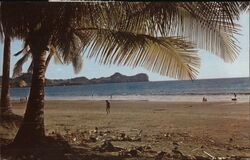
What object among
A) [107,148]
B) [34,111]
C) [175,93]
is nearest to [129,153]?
[107,148]

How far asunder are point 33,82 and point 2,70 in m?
4.57

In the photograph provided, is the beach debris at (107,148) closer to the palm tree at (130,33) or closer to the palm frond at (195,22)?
the palm tree at (130,33)

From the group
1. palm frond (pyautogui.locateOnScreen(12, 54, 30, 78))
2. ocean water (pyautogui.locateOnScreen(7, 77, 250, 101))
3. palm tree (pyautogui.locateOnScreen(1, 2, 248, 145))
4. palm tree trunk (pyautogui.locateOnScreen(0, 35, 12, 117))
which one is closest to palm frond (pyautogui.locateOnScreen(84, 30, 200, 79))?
palm tree (pyautogui.locateOnScreen(1, 2, 248, 145))

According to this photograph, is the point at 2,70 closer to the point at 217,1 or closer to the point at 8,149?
the point at 8,149

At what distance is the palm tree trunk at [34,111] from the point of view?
863 cm

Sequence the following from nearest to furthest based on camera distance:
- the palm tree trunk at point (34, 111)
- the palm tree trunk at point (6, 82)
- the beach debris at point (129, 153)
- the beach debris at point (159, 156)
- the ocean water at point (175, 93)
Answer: the beach debris at point (159, 156), the beach debris at point (129, 153), the palm tree trunk at point (34, 111), the palm tree trunk at point (6, 82), the ocean water at point (175, 93)

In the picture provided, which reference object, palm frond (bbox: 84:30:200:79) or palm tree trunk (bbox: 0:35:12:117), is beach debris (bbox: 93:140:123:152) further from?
palm tree trunk (bbox: 0:35:12:117)

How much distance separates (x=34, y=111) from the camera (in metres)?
8.70

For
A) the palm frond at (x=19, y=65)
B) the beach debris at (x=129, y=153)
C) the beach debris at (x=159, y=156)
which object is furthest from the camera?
the palm frond at (x=19, y=65)

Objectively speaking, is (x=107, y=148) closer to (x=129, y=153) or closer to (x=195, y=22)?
(x=129, y=153)

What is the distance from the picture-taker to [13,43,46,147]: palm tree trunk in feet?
28.3

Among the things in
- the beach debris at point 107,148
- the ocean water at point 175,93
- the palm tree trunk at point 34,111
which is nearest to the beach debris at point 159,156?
the beach debris at point 107,148

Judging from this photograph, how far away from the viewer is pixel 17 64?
60.5 ft

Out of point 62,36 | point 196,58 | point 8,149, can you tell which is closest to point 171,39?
point 196,58
